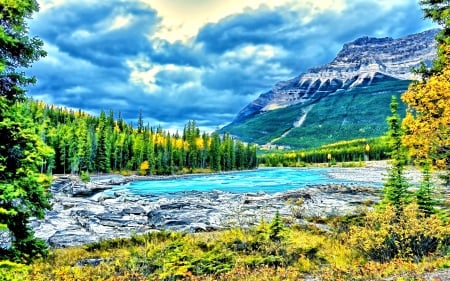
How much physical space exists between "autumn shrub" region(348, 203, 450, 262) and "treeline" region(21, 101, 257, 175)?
79.0m

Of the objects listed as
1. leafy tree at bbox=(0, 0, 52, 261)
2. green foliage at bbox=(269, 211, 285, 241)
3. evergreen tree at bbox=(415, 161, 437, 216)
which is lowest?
green foliage at bbox=(269, 211, 285, 241)

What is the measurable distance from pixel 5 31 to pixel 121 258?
1186 cm

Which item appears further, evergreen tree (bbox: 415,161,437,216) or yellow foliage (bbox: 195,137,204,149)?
yellow foliage (bbox: 195,137,204,149)

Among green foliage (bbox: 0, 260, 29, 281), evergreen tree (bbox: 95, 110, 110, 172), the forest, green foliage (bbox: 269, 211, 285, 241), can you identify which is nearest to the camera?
green foliage (bbox: 0, 260, 29, 281)

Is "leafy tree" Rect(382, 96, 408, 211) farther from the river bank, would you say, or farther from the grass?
the river bank

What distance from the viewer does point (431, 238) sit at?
58.1 feet

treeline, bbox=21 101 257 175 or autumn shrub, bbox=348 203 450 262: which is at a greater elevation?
treeline, bbox=21 101 257 175

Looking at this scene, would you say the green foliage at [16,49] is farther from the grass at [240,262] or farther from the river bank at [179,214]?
the river bank at [179,214]

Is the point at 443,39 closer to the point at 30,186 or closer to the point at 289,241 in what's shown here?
the point at 289,241

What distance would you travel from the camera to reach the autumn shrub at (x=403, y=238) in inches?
681

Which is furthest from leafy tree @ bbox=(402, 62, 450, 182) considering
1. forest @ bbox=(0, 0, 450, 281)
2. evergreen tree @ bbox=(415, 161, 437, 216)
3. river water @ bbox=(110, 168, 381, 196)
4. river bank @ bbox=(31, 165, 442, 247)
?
river water @ bbox=(110, 168, 381, 196)

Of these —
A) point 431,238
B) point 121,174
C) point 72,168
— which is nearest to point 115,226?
point 431,238

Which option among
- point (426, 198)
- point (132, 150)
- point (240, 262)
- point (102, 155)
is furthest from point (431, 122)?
point (132, 150)

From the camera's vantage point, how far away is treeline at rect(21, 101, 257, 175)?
105m
